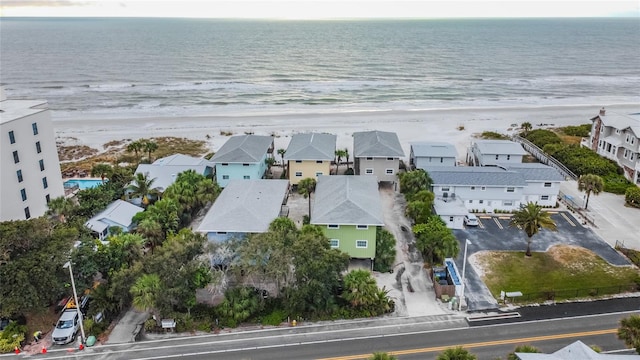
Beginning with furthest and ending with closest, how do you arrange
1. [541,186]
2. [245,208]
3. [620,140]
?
[620,140], [541,186], [245,208]

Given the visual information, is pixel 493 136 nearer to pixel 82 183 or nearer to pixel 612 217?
pixel 612 217

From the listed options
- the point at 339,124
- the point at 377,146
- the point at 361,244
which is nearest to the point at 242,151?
the point at 377,146

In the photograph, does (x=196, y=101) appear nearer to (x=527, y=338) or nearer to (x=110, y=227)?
(x=110, y=227)

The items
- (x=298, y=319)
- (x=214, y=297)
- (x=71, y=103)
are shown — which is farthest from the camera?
(x=71, y=103)

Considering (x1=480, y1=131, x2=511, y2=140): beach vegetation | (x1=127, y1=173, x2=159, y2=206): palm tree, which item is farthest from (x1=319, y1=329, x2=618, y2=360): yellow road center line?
(x1=480, y1=131, x2=511, y2=140): beach vegetation

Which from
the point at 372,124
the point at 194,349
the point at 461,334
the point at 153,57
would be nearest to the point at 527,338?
the point at 461,334

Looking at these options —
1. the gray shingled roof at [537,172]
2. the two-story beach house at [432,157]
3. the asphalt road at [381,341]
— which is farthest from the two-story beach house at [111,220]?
the gray shingled roof at [537,172]

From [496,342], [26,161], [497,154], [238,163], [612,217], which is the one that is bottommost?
[496,342]
